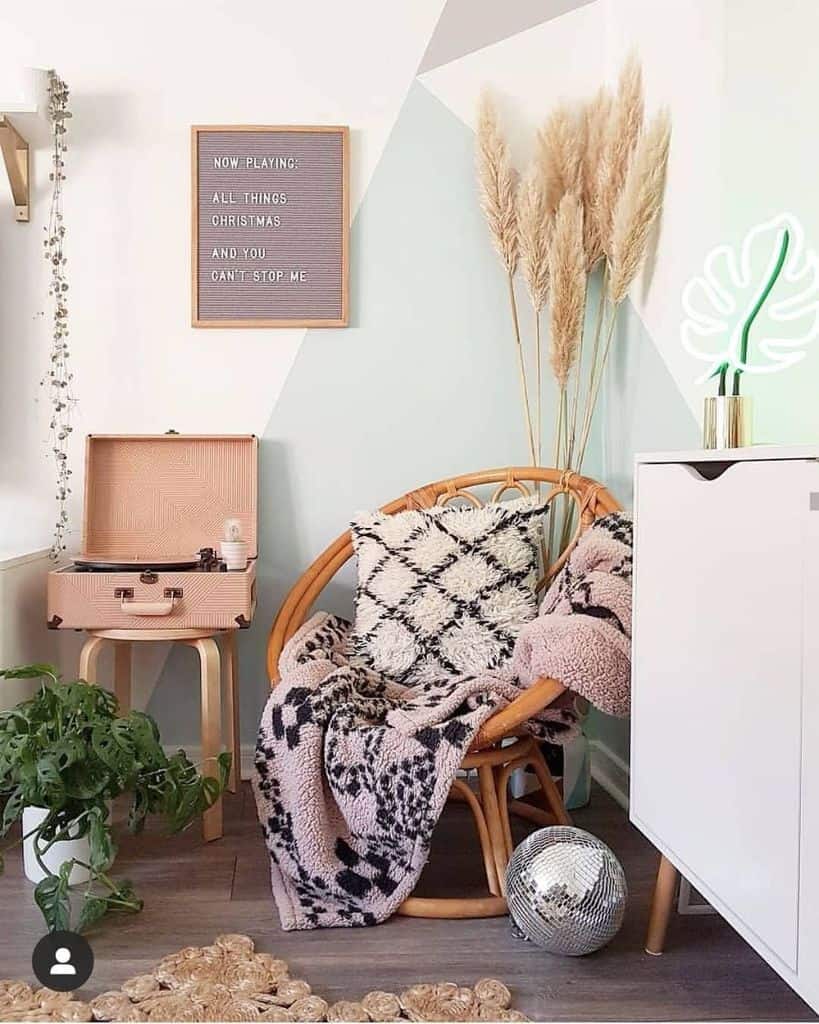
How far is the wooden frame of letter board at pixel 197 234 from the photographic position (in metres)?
2.89

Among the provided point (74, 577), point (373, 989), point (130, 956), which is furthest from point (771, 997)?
point (74, 577)

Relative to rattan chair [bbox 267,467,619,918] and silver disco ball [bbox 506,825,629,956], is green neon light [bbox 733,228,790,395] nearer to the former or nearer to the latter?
rattan chair [bbox 267,467,619,918]

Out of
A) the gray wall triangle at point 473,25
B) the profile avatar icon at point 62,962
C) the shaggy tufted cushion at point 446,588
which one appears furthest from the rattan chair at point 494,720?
the gray wall triangle at point 473,25

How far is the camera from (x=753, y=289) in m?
2.09

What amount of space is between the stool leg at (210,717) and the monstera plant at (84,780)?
233 millimetres

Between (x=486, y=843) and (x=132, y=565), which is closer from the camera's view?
(x=486, y=843)

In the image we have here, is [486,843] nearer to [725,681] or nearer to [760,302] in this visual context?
[725,681]

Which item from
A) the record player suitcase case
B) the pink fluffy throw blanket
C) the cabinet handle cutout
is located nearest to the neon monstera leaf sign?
the cabinet handle cutout

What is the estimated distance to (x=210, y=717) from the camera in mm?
2457

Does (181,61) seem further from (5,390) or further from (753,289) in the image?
(753,289)

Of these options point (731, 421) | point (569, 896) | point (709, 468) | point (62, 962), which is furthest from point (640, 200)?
point (62, 962)

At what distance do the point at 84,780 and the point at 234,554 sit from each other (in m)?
0.75

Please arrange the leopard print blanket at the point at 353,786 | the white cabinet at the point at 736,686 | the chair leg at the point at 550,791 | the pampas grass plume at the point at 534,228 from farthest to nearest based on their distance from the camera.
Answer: the pampas grass plume at the point at 534,228, the chair leg at the point at 550,791, the leopard print blanket at the point at 353,786, the white cabinet at the point at 736,686

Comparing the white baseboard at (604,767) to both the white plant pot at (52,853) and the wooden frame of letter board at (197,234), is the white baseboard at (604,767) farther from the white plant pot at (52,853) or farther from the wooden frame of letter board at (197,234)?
the wooden frame of letter board at (197,234)
